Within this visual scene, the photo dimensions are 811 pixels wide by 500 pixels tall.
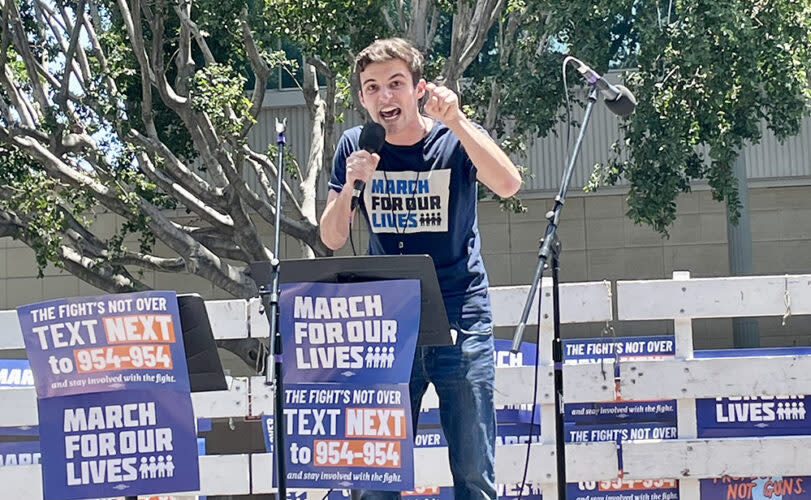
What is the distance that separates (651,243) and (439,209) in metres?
14.3

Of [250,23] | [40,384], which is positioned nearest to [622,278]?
[250,23]

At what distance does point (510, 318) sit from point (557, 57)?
6.54 metres

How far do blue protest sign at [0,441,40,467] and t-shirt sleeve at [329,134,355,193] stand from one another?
3846mm

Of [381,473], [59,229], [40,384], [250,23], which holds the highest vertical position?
[250,23]

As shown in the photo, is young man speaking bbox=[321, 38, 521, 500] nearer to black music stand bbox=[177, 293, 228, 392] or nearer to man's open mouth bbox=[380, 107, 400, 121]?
man's open mouth bbox=[380, 107, 400, 121]

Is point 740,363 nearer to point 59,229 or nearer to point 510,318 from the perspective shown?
point 510,318

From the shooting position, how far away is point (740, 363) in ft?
20.5

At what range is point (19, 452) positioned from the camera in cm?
706

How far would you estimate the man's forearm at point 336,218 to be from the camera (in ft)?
12.7

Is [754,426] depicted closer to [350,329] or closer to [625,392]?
[625,392]

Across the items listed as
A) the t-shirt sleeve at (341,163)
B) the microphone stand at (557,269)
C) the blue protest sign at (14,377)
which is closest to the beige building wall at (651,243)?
the blue protest sign at (14,377)

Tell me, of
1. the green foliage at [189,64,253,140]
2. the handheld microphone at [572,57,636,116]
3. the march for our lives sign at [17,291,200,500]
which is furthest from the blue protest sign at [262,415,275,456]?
the green foliage at [189,64,253,140]

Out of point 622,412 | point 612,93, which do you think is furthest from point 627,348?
point 612,93

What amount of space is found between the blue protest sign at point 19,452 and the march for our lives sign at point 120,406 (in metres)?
2.70
